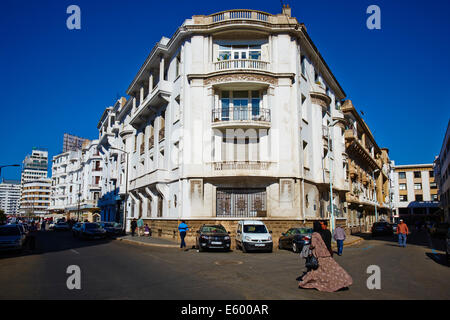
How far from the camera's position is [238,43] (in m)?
26.2

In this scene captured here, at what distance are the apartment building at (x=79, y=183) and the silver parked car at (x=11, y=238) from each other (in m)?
45.7

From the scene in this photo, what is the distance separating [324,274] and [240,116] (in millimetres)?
18155

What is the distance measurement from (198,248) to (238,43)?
15.4 meters

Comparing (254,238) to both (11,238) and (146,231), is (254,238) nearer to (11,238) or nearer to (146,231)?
(11,238)

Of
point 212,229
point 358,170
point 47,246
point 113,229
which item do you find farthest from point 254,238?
point 358,170

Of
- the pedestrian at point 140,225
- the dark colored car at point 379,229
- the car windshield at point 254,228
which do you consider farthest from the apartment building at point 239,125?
the dark colored car at point 379,229

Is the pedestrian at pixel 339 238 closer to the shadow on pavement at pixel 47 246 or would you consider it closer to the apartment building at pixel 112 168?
the shadow on pavement at pixel 47 246

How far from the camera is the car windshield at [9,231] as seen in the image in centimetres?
1776

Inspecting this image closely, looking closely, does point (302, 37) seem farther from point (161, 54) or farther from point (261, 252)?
point (261, 252)

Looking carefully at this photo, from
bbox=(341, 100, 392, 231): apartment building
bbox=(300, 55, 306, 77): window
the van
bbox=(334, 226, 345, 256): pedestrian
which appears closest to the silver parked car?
the van

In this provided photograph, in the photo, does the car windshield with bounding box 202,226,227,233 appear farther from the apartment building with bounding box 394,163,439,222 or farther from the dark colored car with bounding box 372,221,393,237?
the apartment building with bounding box 394,163,439,222

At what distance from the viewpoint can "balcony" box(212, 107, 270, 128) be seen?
24234 mm

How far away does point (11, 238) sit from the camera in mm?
17156

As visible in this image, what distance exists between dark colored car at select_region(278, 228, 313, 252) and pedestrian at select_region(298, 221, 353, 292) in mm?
9765
